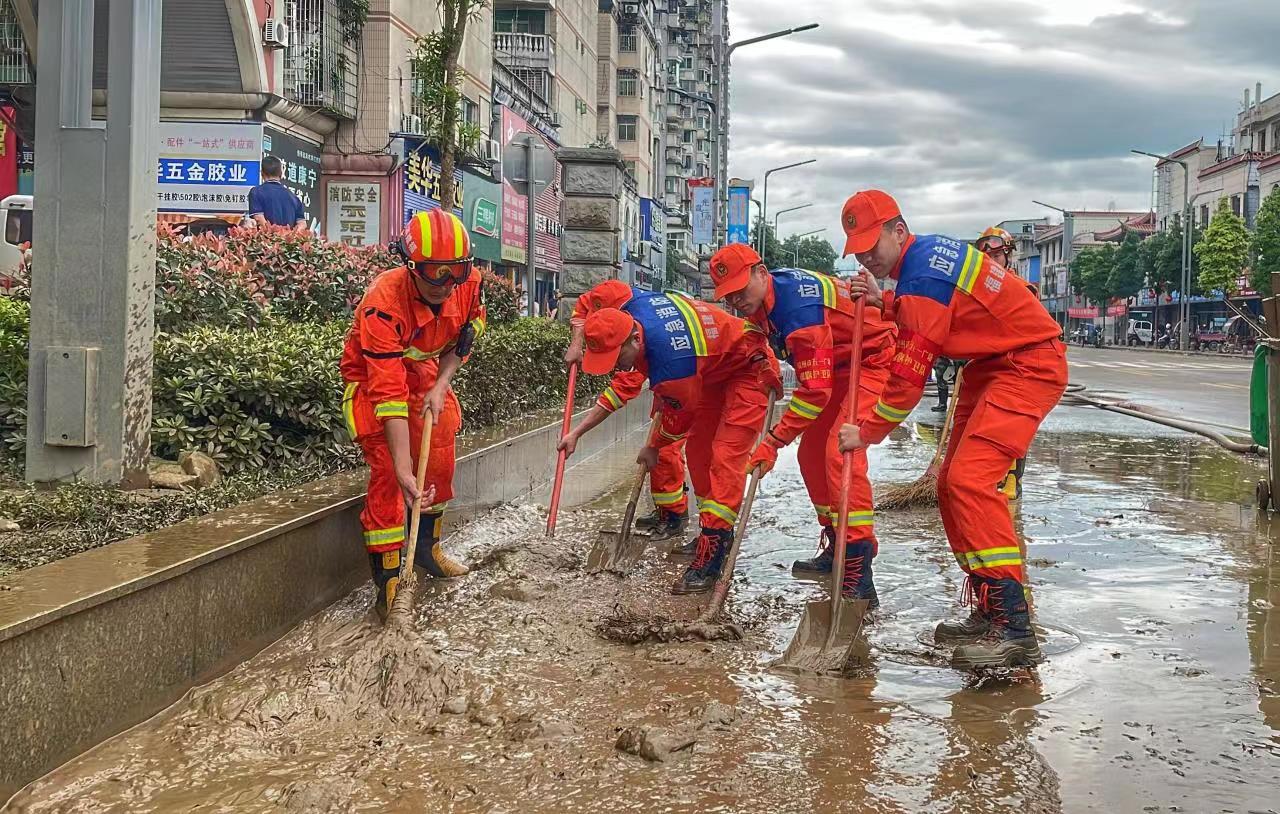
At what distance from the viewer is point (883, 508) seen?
8.10 m

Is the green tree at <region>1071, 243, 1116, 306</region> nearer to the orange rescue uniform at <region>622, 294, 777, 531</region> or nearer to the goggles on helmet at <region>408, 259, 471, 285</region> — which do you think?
the orange rescue uniform at <region>622, 294, 777, 531</region>

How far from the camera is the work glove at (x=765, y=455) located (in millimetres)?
5340

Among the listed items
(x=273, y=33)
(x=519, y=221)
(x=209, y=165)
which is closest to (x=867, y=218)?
(x=273, y=33)

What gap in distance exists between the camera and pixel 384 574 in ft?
16.6

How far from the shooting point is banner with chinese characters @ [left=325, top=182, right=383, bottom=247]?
21516mm

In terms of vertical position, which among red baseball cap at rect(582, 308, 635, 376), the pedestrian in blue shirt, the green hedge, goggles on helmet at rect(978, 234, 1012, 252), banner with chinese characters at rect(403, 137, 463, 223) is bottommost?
the green hedge

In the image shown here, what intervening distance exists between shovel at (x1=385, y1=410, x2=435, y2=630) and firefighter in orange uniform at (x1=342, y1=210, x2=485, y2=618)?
57 millimetres

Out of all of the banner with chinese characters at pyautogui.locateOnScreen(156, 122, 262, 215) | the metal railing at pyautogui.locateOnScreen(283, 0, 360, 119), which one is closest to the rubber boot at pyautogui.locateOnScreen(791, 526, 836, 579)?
the banner with chinese characters at pyautogui.locateOnScreen(156, 122, 262, 215)

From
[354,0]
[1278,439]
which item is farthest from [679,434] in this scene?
[354,0]

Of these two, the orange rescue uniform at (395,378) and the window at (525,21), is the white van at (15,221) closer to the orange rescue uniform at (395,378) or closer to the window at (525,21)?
the orange rescue uniform at (395,378)

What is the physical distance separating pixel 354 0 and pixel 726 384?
16681mm

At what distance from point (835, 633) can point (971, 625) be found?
526 mm

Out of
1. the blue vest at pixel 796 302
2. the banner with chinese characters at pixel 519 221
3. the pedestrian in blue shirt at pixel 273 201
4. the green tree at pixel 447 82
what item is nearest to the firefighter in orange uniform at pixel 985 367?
the blue vest at pixel 796 302

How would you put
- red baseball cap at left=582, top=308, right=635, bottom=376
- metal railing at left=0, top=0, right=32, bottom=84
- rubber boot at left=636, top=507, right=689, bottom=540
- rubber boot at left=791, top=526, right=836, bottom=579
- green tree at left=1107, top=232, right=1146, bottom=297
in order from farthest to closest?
green tree at left=1107, top=232, right=1146, bottom=297, metal railing at left=0, top=0, right=32, bottom=84, rubber boot at left=636, top=507, right=689, bottom=540, rubber boot at left=791, top=526, right=836, bottom=579, red baseball cap at left=582, top=308, right=635, bottom=376
